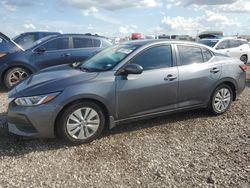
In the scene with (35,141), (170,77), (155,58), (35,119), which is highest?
(155,58)

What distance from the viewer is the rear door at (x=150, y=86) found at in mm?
4514

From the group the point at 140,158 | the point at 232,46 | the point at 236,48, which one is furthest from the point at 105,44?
the point at 236,48

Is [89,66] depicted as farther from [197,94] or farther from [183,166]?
[183,166]

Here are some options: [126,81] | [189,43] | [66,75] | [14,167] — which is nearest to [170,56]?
[189,43]

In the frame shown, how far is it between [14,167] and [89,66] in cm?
206

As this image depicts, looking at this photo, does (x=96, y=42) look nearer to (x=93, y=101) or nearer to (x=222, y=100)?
(x=222, y=100)

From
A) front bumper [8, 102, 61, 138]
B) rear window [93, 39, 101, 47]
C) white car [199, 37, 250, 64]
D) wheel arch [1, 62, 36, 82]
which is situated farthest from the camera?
white car [199, 37, 250, 64]

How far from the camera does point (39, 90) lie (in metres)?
4.13

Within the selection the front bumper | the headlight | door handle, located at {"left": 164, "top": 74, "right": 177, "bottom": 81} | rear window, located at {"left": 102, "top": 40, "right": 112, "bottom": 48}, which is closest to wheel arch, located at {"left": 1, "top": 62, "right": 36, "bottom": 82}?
rear window, located at {"left": 102, "top": 40, "right": 112, "bottom": 48}

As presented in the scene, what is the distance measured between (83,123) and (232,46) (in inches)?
447

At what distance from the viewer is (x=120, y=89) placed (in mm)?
4441

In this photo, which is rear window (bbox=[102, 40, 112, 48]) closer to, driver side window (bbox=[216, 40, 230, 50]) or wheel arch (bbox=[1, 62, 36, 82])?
wheel arch (bbox=[1, 62, 36, 82])

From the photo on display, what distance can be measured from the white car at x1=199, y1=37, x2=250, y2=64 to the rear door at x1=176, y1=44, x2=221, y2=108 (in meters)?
8.03

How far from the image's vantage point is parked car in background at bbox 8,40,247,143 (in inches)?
162
